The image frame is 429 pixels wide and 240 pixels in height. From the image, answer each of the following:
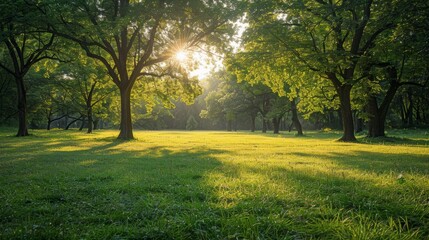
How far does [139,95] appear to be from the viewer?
35.0m

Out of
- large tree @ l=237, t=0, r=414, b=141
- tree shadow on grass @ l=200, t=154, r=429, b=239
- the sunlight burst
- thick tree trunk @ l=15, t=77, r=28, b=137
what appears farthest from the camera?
thick tree trunk @ l=15, t=77, r=28, b=137

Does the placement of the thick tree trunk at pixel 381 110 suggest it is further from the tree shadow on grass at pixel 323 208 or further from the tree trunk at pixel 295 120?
the tree shadow on grass at pixel 323 208

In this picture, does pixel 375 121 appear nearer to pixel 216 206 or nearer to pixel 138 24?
pixel 138 24

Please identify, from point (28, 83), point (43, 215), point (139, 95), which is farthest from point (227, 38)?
point (28, 83)

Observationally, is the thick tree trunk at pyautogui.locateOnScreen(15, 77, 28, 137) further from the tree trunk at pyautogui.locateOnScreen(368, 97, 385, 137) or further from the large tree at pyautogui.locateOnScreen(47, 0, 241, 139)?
the tree trunk at pyautogui.locateOnScreen(368, 97, 385, 137)

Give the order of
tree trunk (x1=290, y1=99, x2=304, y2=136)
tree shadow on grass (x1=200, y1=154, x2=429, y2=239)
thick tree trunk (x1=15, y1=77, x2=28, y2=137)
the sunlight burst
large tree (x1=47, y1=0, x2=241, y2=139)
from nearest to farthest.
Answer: tree shadow on grass (x1=200, y1=154, x2=429, y2=239) → large tree (x1=47, y1=0, x2=241, y2=139) → the sunlight burst → thick tree trunk (x1=15, y1=77, x2=28, y2=137) → tree trunk (x1=290, y1=99, x2=304, y2=136)

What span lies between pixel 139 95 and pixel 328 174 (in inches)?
1173

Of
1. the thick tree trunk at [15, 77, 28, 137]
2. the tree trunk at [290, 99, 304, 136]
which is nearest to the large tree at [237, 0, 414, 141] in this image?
the tree trunk at [290, 99, 304, 136]

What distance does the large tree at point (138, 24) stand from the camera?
69.5 ft

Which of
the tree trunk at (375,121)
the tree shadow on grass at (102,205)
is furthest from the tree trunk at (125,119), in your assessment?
the tree trunk at (375,121)

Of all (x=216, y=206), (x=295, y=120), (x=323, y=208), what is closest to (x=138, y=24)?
(x=216, y=206)

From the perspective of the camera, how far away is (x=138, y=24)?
69.7 feet

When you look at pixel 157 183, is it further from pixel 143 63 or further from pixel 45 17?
pixel 143 63

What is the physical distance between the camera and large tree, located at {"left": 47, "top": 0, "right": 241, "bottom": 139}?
69.5ft
